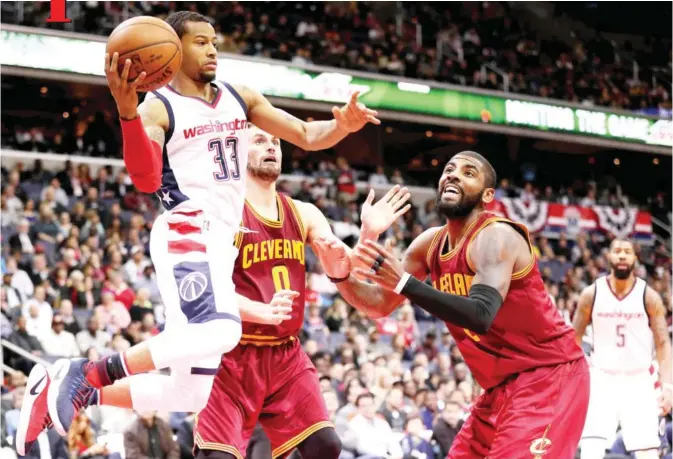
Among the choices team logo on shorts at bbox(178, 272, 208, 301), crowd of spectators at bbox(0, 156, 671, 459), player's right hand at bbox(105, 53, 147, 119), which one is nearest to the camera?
player's right hand at bbox(105, 53, 147, 119)

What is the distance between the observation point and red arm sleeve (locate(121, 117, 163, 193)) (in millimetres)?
4738

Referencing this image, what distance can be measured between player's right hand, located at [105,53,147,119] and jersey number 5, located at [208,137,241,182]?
697 millimetres

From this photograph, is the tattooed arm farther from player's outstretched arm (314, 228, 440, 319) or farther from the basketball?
player's outstretched arm (314, 228, 440, 319)

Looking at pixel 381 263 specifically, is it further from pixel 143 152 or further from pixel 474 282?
pixel 143 152

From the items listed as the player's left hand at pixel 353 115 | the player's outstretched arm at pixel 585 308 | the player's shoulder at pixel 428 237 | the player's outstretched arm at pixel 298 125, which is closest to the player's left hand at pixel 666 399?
the player's outstretched arm at pixel 585 308

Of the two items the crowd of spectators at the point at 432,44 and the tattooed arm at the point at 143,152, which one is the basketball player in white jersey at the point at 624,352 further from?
the crowd of spectators at the point at 432,44

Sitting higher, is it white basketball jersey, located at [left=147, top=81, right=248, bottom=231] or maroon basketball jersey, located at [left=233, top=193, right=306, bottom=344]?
white basketball jersey, located at [left=147, top=81, right=248, bottom=231]

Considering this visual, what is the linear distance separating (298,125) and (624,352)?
15.4ft

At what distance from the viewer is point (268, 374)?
6.01 m

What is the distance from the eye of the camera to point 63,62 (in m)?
17.1

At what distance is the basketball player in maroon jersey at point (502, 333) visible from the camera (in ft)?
17.7

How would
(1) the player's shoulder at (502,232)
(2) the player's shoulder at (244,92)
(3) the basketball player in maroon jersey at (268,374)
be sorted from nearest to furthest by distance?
(1) the player's shoulder at (502,232) → (2) the player's shoulder at (244,92) → (3) the basketball player in maroon jersey at (268,374)

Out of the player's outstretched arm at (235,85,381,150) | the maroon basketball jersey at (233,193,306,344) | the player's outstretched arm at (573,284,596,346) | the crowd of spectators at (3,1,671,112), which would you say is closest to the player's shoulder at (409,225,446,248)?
the maroon basketball jersey at (233,193,306,344)

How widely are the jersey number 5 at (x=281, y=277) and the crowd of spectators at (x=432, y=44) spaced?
497 inches
